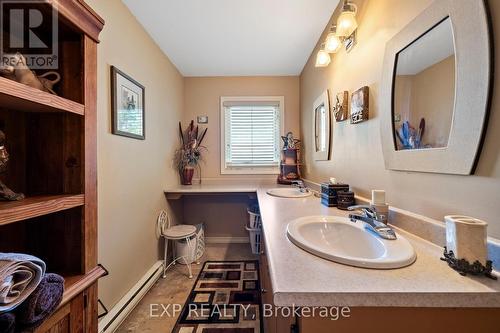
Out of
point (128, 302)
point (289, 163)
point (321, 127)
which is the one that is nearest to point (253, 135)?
point (289, 163)

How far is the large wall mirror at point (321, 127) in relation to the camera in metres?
1.94

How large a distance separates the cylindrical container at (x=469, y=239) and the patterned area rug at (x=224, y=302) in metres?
1.37

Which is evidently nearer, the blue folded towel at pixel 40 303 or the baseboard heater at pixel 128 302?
the blue folded towel at pixel 40 303

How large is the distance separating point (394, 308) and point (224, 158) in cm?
273

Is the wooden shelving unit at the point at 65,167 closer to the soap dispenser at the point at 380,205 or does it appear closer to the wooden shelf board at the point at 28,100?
the wooden shelf board at the point at 28,100

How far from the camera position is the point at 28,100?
67 centimetres

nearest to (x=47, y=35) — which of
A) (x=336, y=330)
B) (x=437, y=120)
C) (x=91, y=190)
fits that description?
(x=91, y=190)

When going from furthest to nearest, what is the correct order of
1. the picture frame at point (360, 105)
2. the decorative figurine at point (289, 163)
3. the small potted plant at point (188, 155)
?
the small potted plant at point (188, 155)
the decorative figurine at point (289, 163)
the picture frame at point (360, 105)

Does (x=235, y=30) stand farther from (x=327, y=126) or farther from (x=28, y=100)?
(x=28, y=100)

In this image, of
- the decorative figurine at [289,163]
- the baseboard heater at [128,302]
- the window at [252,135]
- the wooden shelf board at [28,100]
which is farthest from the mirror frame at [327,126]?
the baseboard heater at [128,302]

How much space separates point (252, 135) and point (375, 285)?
8.95 feet

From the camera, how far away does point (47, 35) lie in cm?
86

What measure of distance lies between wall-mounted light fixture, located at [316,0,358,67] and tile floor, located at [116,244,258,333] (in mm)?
2234

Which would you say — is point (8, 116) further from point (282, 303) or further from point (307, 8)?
point (307, 8)
